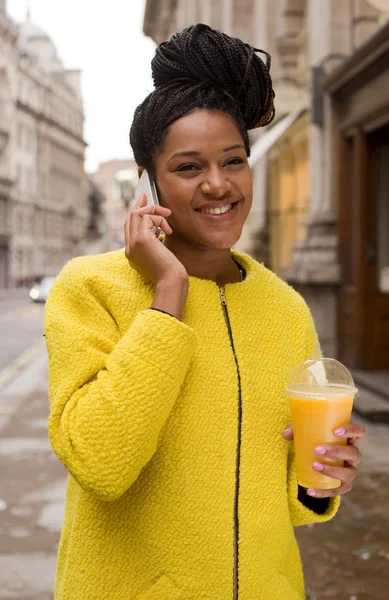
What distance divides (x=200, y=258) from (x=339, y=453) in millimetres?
496

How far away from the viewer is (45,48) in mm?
99750

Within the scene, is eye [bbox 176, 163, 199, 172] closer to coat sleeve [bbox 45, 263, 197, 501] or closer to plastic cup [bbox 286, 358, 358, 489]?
coat sleeve [bbox 45, 263, 197, 501]

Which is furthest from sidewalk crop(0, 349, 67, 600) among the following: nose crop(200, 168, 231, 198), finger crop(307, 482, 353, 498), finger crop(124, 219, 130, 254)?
nose crop(200, 168, 231, 198)

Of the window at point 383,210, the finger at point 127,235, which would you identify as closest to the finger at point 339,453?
the finger at point 127,235

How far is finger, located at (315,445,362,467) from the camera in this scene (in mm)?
1408

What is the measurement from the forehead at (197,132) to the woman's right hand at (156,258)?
0.13 meters

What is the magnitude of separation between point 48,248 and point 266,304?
78864 mm

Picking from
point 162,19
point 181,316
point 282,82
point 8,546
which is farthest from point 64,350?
point 162,19

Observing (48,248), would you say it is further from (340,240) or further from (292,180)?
(340,240)

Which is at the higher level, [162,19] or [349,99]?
[162,19]

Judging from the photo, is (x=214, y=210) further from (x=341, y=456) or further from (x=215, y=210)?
(x=341, y=456)

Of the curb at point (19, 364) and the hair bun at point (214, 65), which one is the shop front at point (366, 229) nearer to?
the curb at point (19, 364)

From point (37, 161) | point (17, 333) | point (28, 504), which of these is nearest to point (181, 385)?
point (28, 504)

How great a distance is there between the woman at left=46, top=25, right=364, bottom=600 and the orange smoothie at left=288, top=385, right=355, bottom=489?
1.1 inches
